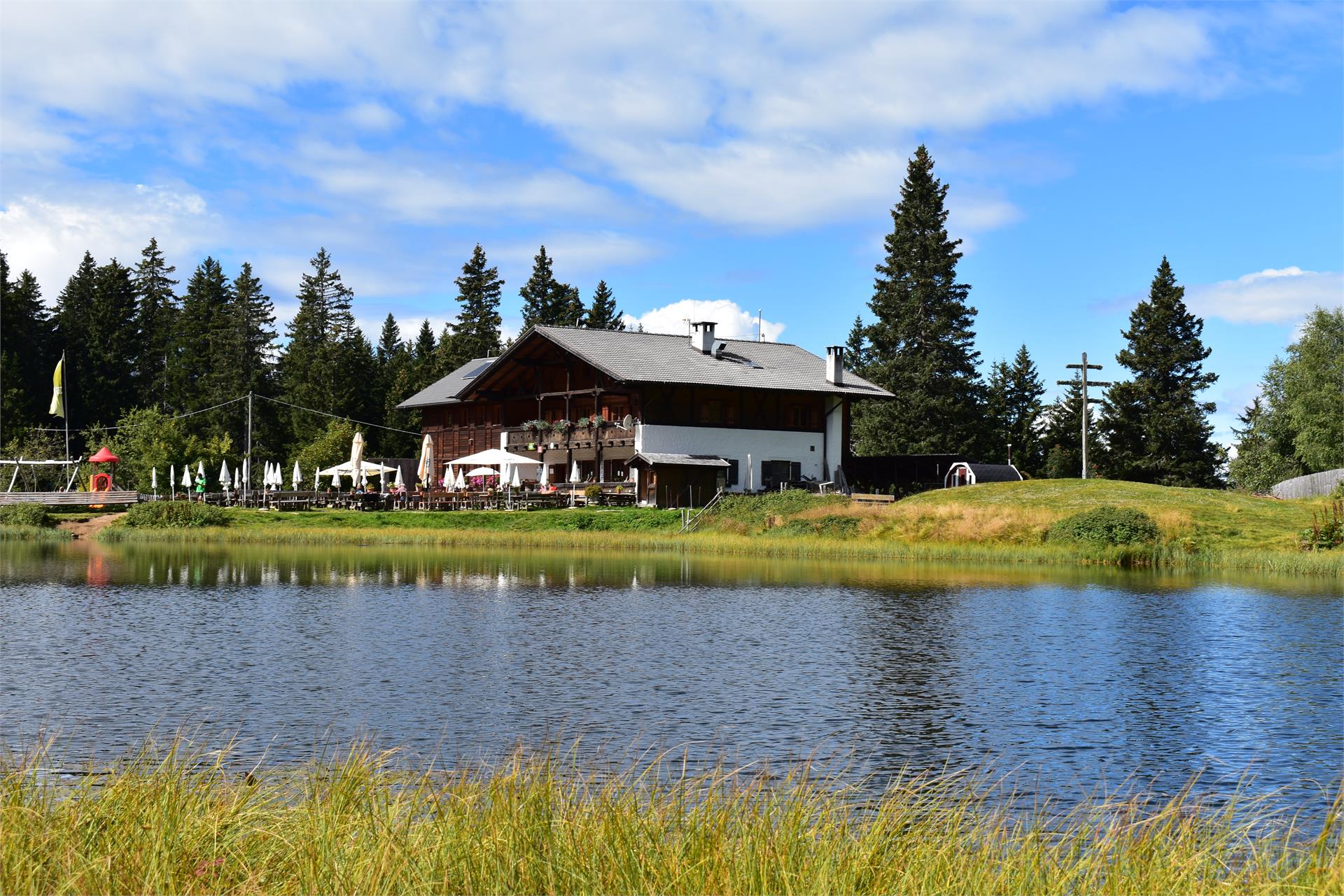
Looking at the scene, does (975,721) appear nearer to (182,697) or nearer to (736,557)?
(182,697)

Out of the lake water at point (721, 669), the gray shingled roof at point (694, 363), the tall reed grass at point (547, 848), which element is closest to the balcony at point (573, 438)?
the gray shingled roof at point (694, 363)

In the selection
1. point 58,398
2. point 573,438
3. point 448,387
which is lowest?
point 573,438

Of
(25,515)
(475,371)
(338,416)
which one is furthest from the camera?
(338,416)

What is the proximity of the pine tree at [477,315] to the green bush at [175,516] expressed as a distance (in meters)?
34.8

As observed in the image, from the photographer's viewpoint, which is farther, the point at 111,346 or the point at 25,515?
the point at 111,346

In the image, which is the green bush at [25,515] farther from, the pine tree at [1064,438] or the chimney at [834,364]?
the pine tree at [1064,438]

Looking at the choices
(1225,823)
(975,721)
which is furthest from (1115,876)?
(975,721)

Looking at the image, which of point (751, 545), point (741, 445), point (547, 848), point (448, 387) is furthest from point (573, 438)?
point (547, 848)

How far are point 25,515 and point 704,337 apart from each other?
33.9 meters

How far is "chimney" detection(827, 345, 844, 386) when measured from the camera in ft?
220

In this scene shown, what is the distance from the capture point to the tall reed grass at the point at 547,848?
23.7 ft

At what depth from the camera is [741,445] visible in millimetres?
64125

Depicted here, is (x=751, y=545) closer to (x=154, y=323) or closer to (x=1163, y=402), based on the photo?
(x=1163, y=402)

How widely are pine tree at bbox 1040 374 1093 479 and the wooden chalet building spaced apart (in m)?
17.6
